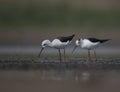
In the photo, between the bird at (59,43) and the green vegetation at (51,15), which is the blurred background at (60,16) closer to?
the green vegetation at (51,15)

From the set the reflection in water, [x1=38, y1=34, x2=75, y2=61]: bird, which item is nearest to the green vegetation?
[x1=38, y1=34, x2=75, y2=61]: bird

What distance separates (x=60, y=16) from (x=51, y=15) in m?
0.20

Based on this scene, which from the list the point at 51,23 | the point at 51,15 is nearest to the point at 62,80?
the point at 51,23

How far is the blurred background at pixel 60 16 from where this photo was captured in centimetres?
1700

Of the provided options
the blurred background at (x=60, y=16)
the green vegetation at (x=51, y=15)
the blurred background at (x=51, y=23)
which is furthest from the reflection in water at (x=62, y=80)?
the green vegetation at (x=51, y=15)

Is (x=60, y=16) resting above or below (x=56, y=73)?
above

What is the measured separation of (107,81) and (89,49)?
112 inches

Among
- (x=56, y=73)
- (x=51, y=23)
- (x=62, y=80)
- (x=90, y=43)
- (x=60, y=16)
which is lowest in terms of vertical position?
(x=62, y=80)

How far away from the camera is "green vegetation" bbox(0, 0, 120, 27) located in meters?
17.1

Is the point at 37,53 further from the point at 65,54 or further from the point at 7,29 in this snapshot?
the point at 7,29

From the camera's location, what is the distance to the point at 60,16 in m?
17.2

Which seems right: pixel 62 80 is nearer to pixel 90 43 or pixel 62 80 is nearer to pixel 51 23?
pixel 90 43

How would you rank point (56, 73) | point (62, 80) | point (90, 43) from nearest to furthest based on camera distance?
point (62, 80), point (56, 73), point (90, 43)

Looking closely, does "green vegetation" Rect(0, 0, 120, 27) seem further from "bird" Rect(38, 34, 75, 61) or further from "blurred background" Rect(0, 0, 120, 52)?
"bird" Rect(38, 34, 75, 61)
